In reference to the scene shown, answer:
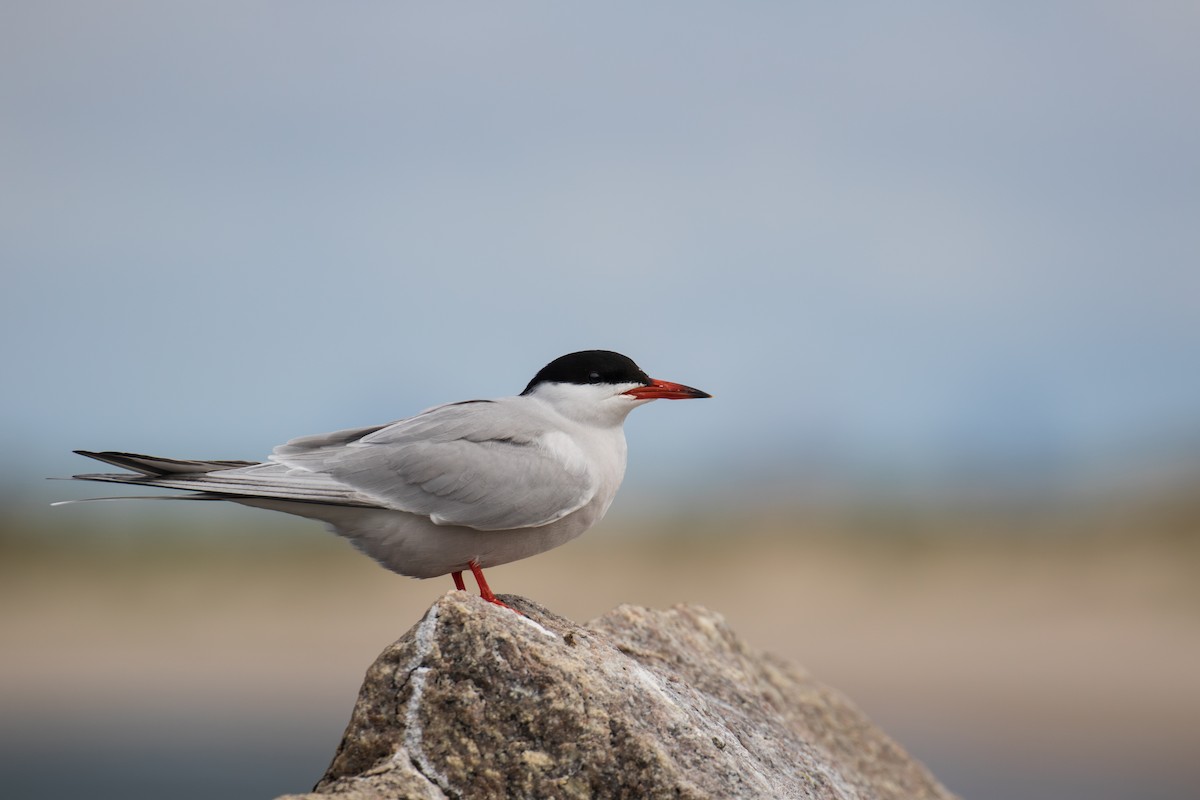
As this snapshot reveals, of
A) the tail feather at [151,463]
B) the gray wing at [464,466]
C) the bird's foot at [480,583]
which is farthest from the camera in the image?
the gray wing at [464,466]

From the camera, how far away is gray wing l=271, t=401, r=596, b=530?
6867 millimetres

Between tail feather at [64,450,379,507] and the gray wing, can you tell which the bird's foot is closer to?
the gray wing

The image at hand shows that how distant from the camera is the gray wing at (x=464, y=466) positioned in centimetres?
687

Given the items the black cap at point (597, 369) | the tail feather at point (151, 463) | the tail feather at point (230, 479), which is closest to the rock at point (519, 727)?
the tail feather at point (230, 479)

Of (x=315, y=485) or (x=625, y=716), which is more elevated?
(x=315, y=485)

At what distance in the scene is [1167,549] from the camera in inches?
1344

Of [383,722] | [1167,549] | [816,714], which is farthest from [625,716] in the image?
[1167,549]

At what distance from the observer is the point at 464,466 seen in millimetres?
6996

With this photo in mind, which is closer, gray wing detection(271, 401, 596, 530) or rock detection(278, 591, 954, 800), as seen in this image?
rock detection(278, 591, 954, 800)

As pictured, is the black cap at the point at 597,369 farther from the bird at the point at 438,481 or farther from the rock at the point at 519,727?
the rock at the point at 519,727

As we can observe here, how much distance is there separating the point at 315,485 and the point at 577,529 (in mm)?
1564

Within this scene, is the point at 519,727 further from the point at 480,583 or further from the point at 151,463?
the point at 151,463

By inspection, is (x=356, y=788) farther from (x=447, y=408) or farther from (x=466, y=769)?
(x=447, y=408)

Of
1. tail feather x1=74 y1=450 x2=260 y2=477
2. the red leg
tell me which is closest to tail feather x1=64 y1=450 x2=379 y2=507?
tail feather x1=74 y1=450 x2=260 y2=477
